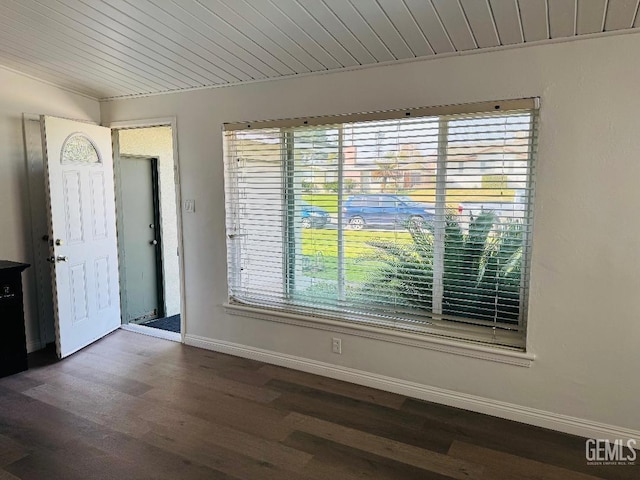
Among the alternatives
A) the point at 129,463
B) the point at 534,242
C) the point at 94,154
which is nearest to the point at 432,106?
the point at 534,242

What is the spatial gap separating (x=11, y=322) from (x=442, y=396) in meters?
3.35

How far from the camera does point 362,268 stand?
3.12 m

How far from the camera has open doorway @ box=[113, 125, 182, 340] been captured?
4.65 m

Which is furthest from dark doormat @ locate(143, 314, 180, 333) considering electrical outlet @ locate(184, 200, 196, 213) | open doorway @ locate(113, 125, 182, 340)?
electrical outlet @ locate(184, 200, 196, 213)

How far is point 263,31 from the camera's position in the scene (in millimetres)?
2494

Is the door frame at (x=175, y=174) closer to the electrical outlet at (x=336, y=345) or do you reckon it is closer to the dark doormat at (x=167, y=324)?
the dark doormat at (x=167, y=324)

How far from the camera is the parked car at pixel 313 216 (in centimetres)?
322

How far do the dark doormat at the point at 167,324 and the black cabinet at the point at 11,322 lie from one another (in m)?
1.39

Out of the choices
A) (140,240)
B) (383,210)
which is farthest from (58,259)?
(383,210)

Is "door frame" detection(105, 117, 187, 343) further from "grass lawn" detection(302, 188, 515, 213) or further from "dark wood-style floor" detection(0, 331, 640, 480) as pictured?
"grass lawn" detection(302, 188, 515, 213)

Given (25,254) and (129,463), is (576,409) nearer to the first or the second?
(129,463)

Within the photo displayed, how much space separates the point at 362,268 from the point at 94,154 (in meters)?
2.76

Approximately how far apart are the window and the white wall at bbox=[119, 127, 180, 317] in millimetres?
1936

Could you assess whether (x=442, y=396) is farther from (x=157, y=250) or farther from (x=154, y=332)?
(x=157, y=250)
